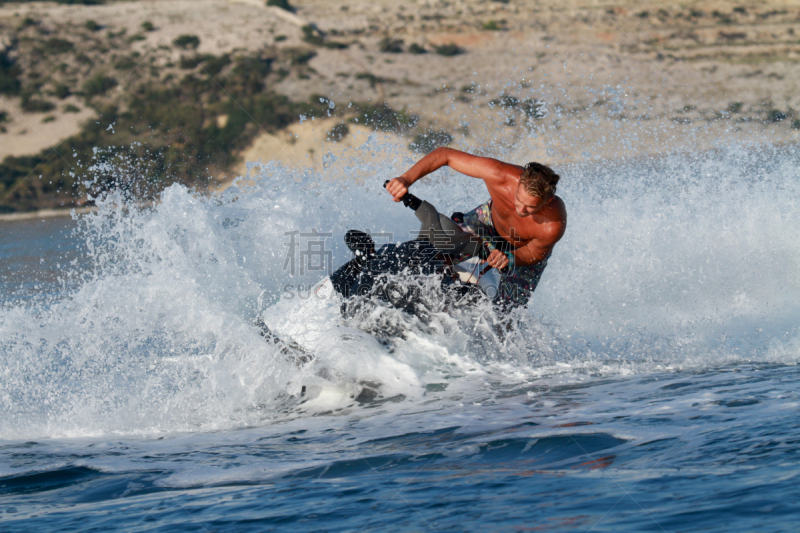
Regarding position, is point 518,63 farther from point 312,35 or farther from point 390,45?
point 312,35

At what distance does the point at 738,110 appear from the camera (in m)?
27.8

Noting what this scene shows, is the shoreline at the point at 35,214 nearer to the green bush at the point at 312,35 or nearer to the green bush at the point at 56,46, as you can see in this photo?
the green bush at the point at 56,46

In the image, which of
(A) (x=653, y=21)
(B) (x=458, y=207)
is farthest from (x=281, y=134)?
(B) (x=458, y=207)

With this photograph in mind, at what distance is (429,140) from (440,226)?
68.3 feet

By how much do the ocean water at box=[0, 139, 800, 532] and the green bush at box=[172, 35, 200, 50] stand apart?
2751 centimetres

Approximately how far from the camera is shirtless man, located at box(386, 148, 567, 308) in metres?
4.14

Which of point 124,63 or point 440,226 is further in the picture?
point 124,63

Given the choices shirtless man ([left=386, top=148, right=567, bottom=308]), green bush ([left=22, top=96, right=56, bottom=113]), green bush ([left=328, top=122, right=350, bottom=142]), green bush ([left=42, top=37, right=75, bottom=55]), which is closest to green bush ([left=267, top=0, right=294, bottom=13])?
green bush ([left=42, top=37, right=75, bottom=55])

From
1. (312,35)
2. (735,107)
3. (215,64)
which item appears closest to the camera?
(735,107)

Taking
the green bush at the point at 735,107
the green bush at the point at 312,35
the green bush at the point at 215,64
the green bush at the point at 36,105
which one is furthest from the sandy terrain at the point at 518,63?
the green bush at the point at 215,64

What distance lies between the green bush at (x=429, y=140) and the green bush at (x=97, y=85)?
14.7 meters

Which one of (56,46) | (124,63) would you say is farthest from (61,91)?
(56,46)

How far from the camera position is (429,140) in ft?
79.9

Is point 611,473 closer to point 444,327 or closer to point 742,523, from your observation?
point 742,523
